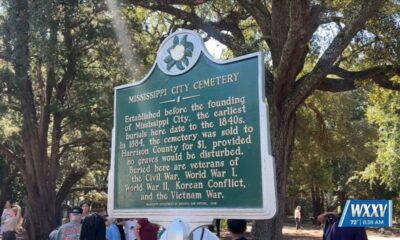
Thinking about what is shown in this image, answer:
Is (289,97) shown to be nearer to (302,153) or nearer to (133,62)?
(133,62)

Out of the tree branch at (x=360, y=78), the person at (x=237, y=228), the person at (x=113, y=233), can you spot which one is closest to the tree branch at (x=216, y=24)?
the tree branch at (x=360, y=78)

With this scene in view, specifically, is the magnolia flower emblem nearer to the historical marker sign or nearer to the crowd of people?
the historical marker sign

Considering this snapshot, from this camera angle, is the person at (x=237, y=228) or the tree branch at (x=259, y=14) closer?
the person at (x=237, y=228)

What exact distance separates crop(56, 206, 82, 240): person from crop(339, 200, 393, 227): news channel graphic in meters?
5.14

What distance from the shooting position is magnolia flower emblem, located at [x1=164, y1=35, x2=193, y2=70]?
477 centimetres

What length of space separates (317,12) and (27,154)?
11.5 metres

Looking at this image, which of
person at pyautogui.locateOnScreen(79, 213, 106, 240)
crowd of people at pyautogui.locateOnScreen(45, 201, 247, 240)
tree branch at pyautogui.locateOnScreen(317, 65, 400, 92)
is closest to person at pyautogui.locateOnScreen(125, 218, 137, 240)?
crowd of people at pyautogui.locateOnScreen(45, 201, 247, 240)

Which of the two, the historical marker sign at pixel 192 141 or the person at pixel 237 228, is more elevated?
the historical marker sign at pixel 192 141

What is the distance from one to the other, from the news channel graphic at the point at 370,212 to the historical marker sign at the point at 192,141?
1.94 feet

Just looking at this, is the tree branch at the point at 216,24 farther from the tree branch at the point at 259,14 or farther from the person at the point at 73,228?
the person at the point at 73,228

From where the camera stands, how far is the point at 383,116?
22.5m

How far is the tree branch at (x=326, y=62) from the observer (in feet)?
37.1

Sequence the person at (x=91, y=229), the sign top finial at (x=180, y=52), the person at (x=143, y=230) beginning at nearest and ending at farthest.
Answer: the sign top finial at (x=180, y=52) → the person at (x=91, y=229) → the person at (x=143, y=230)

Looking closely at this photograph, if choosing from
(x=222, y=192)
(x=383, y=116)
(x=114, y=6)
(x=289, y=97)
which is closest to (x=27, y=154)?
(x=114, y=6)
